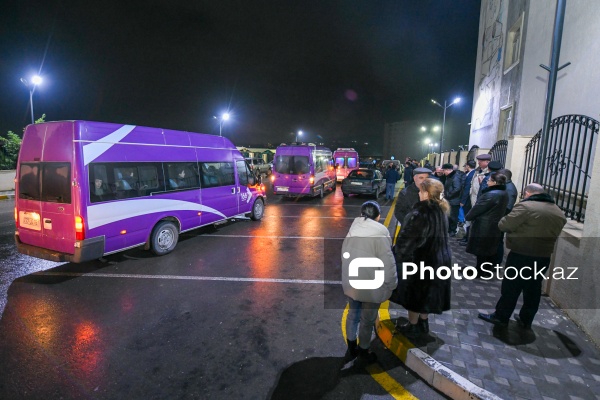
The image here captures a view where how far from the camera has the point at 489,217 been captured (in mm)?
5117

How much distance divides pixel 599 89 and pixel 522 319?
6.08m

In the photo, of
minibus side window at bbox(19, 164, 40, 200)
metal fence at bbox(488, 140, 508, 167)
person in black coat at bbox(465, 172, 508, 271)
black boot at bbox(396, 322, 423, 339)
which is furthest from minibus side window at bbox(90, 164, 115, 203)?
metal fence at bbox(488, 140, 508, 167)

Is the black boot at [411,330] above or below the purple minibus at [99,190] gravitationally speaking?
below

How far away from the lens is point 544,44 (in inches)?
401

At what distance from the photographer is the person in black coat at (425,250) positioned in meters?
3.39

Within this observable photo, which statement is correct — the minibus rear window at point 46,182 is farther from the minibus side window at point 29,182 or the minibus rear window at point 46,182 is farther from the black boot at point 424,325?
the black boot at point 424,325

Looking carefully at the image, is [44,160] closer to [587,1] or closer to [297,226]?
[297,226]

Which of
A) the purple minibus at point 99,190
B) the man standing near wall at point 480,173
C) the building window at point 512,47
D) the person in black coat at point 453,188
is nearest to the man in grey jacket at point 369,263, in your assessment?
the man standing near wall at point 480,173

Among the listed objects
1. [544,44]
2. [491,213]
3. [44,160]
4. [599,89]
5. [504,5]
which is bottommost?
[491,213]

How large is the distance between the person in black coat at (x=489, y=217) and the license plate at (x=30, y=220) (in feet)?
24.7

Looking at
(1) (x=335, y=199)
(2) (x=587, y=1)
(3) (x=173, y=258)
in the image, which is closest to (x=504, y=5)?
(2) (x=587, y=1)

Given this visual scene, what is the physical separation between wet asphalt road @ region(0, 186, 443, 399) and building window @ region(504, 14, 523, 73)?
12282mm

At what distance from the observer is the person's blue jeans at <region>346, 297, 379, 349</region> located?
3.31 metres

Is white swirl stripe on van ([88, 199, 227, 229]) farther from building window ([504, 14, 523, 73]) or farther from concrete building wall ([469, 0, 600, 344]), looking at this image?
building window ([504, 14, 523, 73])
